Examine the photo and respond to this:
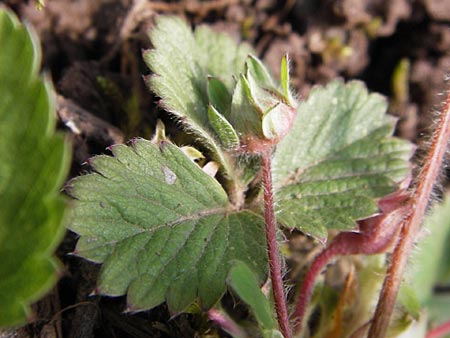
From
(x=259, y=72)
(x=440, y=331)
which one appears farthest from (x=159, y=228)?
(x=440, y=331)

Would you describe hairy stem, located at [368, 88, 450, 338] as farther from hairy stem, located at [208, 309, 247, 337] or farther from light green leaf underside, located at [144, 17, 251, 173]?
light green leaf underside, located at [144, 17, 251, 173]

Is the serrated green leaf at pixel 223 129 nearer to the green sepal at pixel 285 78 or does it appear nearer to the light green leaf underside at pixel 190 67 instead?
the light green leaf underside at pixel 190 67

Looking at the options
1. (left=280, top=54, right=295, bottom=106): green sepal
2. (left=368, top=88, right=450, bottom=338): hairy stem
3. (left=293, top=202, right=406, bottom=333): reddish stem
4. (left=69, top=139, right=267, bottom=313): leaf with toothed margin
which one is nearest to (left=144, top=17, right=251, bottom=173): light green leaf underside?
(left=69, top=139, right=267, bottom=313): leaf with toothed margin

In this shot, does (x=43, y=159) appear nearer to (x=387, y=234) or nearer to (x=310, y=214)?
(x=310, y=214)

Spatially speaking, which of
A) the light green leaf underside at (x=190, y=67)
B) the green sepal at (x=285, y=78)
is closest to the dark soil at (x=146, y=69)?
the light green leaf underside at (x=190, y=67)

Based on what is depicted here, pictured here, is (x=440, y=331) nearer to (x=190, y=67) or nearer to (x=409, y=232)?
(x=409, y=232)

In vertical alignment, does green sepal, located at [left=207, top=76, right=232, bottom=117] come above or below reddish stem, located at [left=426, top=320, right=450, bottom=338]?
above
